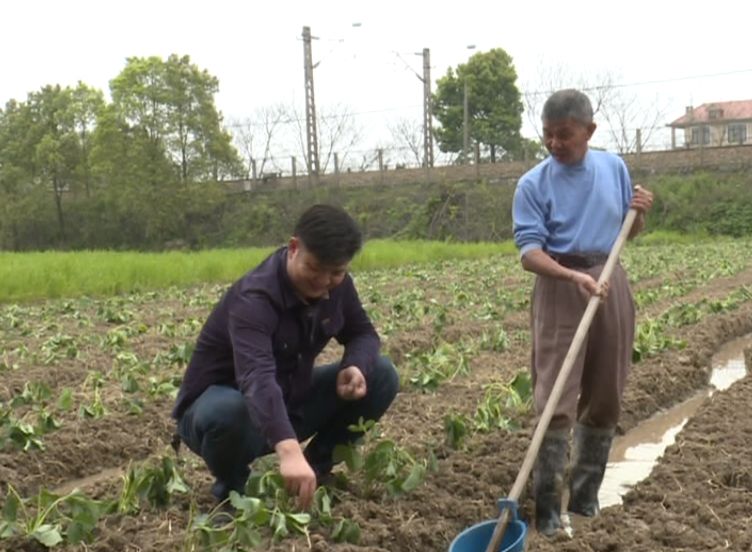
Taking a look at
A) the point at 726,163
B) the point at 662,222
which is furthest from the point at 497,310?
the point at 726,163

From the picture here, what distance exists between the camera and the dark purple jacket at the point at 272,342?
3.04m

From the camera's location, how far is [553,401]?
134 inches

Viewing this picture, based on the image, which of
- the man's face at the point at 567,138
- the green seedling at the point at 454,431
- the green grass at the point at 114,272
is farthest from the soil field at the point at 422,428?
the green grass at the point at 114,272

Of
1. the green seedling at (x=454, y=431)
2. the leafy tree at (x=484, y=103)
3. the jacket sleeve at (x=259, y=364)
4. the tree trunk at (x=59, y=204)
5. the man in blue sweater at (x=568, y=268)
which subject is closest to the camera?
the jacket sleeve at (x=259, y=364)

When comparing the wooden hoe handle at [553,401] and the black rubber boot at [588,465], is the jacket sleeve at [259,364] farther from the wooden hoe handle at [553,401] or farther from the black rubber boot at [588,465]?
the black rubber boot at [588,465]

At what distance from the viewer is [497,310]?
10.9 meters

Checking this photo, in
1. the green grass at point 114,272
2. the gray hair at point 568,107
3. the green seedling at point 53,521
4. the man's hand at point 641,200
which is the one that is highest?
the gray hair at point 568,107

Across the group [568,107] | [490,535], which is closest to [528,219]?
[568,107]

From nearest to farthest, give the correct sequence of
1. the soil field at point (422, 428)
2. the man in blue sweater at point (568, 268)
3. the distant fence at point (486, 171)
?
the soil field at point (422, 428) → the man in blue sweater at point (568, 268) → the distant fence at point (486, 171)

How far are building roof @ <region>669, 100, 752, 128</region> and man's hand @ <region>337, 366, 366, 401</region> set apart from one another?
4646 centimetres

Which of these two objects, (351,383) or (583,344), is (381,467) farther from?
(583,344)

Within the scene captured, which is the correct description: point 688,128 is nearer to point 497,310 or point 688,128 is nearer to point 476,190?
point 476,190

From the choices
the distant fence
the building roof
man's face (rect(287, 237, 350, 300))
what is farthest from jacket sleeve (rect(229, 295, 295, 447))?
the building roof

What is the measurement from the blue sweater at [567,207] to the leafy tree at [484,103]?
3820 cm
